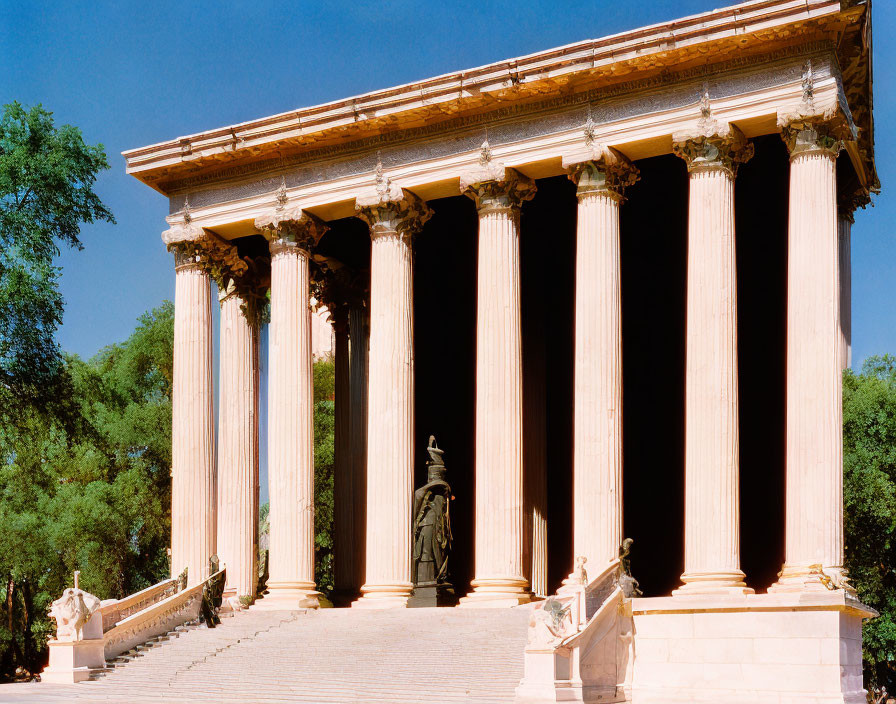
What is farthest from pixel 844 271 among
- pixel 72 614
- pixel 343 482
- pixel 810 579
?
pixel 72 614

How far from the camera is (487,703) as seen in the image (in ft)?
86.7

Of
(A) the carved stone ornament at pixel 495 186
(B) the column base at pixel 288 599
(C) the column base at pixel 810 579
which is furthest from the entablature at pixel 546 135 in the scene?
(B) the column base at pixel 288 599

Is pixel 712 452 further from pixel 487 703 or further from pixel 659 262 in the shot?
pixel 659 262

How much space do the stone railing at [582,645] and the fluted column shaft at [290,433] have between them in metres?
10.5

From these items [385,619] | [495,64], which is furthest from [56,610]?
[495,64]

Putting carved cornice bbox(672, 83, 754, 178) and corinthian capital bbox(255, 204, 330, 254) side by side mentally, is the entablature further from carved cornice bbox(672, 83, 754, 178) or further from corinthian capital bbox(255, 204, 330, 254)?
corinthian capital bbox(255, 204, 330, 254)

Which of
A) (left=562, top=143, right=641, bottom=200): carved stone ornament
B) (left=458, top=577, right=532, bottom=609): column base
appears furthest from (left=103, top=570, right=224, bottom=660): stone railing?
(left=562, top=143, right=641, bottom=200): carved stone ornament

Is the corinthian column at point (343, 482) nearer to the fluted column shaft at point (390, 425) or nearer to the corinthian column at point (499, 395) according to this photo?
the fluted column shaft at point (390, 425)

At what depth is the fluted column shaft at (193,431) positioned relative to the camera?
1598 inches

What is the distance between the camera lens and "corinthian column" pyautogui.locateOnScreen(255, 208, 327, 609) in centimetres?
3903

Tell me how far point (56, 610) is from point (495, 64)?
59.3 feet

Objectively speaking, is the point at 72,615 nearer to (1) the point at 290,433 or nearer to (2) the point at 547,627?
(1) the point at 290,433

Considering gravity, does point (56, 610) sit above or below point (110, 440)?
below

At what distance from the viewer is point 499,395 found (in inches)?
1451
